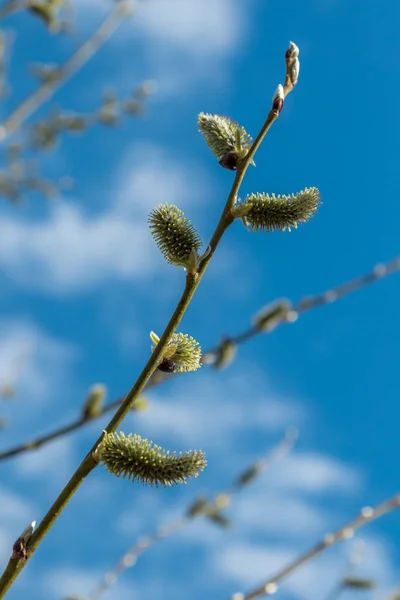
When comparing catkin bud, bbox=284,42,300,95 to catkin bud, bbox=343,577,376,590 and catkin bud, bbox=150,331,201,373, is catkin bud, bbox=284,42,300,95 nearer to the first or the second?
catkin bud, bbox=150,331,201,373

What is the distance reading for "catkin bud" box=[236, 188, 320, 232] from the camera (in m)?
1.46

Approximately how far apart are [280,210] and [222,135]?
0.19 metres

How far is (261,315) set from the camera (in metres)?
2.29

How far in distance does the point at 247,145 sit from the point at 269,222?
16 centimetres

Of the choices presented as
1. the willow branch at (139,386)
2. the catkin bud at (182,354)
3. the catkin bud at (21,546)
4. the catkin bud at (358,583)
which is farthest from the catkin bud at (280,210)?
the catkin bud at (358,583)

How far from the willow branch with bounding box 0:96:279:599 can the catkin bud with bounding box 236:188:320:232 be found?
0.08 meters

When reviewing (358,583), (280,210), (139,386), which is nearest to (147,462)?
(139,386)

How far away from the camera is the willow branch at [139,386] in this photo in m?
1.17

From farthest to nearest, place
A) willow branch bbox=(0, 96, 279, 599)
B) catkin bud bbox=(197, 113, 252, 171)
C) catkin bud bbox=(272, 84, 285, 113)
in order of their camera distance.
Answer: catkin bud bbox=(197, 113, 252, 171)
catkin bud bbox=(272, 84, 285, 113)
willow branch bbox=(0, 96, 279, 599)

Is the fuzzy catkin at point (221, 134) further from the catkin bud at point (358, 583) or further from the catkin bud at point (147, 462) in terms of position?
the catkin bud at point (358, 583)

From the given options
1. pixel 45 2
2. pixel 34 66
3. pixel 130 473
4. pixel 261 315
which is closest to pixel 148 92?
pixel 34 66

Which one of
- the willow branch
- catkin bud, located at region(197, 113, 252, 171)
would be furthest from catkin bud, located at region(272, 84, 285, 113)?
catkin bud, located at region(197, 113, 252, 171)

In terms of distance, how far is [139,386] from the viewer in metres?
1.18

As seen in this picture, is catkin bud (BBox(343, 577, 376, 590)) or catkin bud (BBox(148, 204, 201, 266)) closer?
catkin bud (BBox(148, 204, 201, 266))
